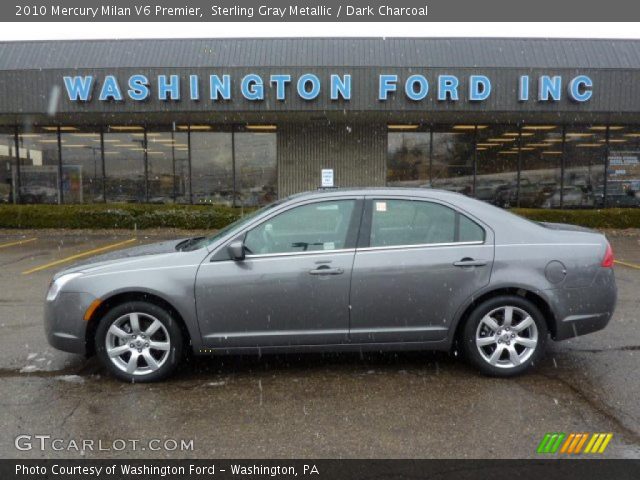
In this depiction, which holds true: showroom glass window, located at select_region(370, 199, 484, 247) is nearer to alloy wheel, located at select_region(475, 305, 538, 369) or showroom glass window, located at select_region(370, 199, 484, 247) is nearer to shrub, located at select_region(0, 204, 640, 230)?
alloy wheel, located at select_region(475, 305, 538, 369)

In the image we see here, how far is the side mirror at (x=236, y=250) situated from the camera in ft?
14.5

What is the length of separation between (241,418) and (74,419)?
1.13m

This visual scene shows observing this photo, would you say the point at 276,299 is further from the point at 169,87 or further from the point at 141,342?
the point at 169,87

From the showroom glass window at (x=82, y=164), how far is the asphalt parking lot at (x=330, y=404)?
14.0 metres

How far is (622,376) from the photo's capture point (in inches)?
180

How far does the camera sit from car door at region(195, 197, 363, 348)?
14.5ft

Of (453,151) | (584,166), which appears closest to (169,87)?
(453,151)

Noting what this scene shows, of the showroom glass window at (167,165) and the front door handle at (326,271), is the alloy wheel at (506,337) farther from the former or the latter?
the showroom glass window at (167,165)

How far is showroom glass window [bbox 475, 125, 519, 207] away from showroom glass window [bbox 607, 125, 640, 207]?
123 inches

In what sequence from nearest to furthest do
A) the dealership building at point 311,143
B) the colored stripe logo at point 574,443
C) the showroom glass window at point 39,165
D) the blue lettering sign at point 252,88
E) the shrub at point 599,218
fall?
the colored stripe logo at point 574,443 < the blue lettering sign at point 252,88 < the shrub at point 599,218 < the dealership building at point 311,143 < the showroom glass window at point 39,165

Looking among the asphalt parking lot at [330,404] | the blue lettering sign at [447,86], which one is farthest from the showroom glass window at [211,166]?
the asphalt parking lot at [330,404]

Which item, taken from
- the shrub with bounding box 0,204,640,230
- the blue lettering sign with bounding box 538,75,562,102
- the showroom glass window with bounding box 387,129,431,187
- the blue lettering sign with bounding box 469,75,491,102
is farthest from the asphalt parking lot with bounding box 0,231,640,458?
the showroom glass window with bounding box 387,129,431,187
